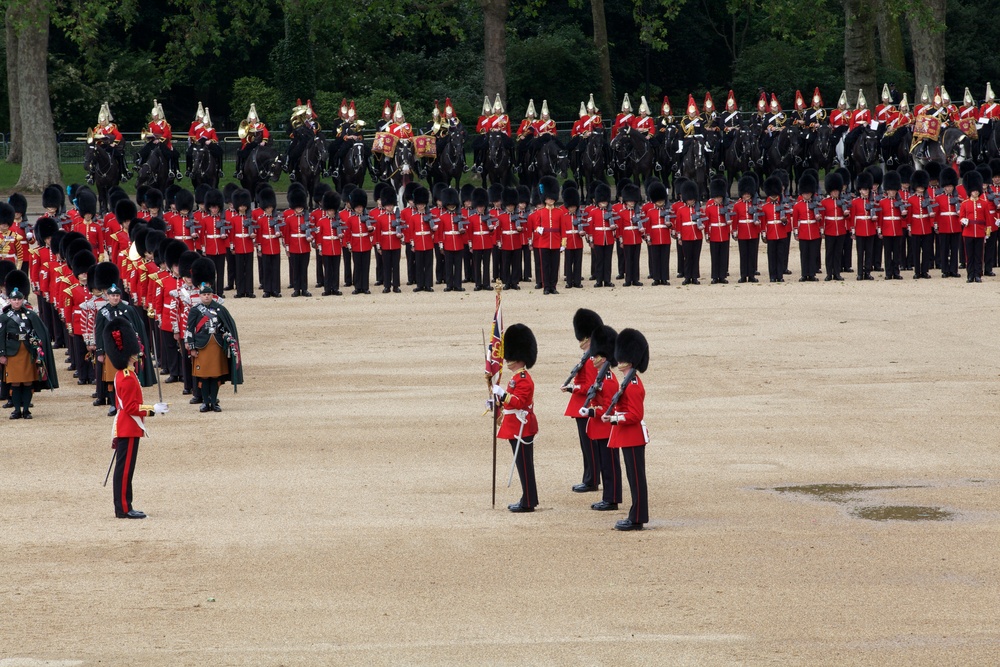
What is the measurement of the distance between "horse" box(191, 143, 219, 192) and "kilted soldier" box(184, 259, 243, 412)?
45.0 ft

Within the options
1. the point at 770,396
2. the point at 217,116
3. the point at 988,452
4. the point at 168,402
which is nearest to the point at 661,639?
the point at 988,452

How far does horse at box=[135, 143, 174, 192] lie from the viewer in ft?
85.4

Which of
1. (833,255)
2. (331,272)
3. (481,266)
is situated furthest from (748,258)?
(331,272)

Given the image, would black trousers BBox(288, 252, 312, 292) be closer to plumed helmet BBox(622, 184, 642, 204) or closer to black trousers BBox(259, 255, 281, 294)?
black trousers BBox(259, 255, 281, 294)

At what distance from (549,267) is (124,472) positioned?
1120 centimetres

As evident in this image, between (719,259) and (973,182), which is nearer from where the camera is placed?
(973,182)

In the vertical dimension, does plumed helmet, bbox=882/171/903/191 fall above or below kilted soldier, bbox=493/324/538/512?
above

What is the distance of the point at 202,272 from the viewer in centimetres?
1331

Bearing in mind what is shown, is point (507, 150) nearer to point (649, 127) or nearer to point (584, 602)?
point (649, 127)

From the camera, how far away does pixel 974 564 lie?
8.34 meters

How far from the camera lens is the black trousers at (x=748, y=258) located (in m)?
21.0

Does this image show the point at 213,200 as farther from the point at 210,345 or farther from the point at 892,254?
the point at 892,254

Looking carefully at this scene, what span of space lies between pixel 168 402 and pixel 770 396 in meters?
5.20

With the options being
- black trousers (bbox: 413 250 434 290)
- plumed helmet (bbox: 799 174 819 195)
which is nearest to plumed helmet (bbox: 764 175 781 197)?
plumed helmet (bbox: 799 174 819 195)
